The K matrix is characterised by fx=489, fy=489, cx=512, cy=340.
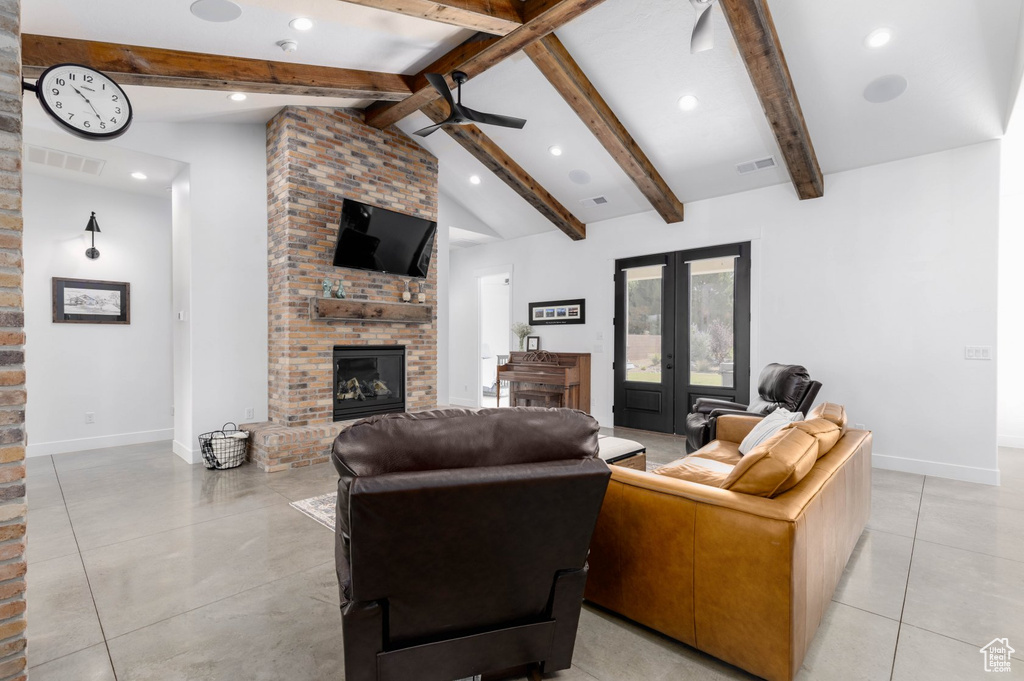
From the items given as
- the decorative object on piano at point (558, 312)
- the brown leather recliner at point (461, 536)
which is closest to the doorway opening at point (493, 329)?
the decorative object on piano at point (558, 312)

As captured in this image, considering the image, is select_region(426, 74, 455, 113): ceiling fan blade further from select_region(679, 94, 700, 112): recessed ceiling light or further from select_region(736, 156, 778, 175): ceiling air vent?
select_region(736, 156, 778, 175): ceiling air vent

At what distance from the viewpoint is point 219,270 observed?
4.75 m

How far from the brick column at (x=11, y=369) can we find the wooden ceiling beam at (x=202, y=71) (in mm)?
2225

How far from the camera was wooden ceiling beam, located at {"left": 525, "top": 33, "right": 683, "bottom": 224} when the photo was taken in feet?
12.9

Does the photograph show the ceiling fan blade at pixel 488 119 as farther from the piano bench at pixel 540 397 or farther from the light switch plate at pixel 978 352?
the light switch plate at pixel 978 352

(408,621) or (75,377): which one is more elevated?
(75,377)

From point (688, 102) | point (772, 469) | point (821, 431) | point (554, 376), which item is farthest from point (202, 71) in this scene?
point (554, 376)

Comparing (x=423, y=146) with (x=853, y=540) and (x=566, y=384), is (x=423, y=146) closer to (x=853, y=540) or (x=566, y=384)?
(x=566, y=384)

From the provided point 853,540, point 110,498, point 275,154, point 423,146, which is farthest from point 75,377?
point 853,540

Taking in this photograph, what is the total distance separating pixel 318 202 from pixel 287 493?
9.27ft

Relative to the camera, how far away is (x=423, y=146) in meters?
5.98

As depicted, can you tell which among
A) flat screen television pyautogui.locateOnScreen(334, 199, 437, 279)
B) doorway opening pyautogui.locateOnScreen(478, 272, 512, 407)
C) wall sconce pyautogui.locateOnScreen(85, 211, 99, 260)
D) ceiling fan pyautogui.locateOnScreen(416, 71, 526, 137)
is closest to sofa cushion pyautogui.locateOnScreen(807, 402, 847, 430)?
ceiling fan pyautogui.locateOnScreen(416, 71, 526, 137)

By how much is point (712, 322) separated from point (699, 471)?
11.1ft

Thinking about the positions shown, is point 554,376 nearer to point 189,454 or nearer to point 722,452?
point 722,452
